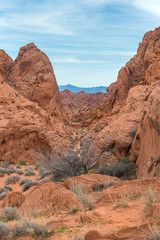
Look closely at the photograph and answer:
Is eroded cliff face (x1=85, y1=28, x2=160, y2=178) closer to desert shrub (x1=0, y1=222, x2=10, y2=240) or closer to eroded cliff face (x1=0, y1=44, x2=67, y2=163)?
eroded cliff face (x1=0, y1=44, x2=67, y2=163)

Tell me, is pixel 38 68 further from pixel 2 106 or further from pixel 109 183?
pixel 109 183

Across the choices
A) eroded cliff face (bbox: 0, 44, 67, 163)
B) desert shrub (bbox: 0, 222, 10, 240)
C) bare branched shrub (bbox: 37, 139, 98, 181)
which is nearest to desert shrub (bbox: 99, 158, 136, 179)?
bare branched shrub (bbox: 37, 139, 98, 181)

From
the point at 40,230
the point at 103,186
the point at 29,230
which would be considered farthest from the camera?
the point at 103,186

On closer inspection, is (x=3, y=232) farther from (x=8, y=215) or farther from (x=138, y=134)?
(x=138, y=134)

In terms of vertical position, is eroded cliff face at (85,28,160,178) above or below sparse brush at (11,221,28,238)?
above

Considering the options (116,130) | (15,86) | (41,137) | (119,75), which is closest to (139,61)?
(119,75)

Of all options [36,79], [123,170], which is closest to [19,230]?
[123,170]

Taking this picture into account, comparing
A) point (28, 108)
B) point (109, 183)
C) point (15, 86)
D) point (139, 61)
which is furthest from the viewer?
point (139, 61)

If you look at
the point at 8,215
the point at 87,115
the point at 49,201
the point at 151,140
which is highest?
the point at 87,115

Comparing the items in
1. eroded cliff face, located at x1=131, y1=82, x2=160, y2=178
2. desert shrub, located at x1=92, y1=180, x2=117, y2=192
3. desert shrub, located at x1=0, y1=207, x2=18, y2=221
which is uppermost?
eroded cliff face, located at x1=131, y1=82, x2=160, y2=178

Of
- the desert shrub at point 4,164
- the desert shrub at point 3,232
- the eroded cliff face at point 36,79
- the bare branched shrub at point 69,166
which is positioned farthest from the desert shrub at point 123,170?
the eroded cliff face at point 36,79

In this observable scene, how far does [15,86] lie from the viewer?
34.0 meters

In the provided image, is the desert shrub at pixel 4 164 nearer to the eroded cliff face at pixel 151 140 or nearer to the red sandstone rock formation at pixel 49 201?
the eroded cliff face at pixel 151 140

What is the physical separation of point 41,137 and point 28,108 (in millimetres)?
5495
